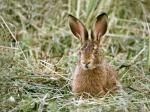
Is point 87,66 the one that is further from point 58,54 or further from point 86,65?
point 58,54

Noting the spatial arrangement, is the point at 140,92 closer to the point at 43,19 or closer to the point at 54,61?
the point at 54,61

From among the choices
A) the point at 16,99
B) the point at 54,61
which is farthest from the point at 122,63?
the point at 16,99

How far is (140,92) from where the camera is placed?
5.36 metres

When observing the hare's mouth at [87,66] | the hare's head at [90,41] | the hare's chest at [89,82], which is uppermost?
the hare's head at [90,41]

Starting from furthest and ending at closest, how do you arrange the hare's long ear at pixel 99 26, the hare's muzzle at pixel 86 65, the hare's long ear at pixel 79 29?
the hare's long ear at pixel 99 26
the hare's long ear at pixel 79 29
the hare's muzzle at pixel 86 65

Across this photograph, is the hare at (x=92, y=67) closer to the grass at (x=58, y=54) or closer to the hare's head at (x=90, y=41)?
the hare's head at (x=90, y=41)

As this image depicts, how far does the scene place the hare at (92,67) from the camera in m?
5.03

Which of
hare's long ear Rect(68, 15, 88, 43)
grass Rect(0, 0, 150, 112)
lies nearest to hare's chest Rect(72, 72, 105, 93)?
grass Rect(0, 0, 150, 112)

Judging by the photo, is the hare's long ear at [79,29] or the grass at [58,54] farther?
the hare's long ear at [79,29]

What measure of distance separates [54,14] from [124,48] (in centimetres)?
110

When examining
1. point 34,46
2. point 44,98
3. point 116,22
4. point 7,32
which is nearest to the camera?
point 44,98

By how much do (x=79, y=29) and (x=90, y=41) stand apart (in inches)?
7.5

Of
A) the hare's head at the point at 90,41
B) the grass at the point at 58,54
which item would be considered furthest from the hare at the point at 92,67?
the grass at the point at 58,54

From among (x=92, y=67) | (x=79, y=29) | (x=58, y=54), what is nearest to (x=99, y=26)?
(x=79, y=29)
